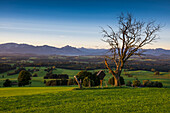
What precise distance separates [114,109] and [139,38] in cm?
1442

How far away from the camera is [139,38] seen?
20188mm

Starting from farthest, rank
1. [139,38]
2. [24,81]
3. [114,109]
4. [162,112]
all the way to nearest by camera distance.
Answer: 1. [24,81]
2. [139,38]
3. [114,109]
4. [162,112]

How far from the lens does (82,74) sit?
55.1m

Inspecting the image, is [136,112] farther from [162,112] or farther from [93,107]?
[93,107]

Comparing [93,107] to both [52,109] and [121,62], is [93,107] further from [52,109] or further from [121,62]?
[121,62]

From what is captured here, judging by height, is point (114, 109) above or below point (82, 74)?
above

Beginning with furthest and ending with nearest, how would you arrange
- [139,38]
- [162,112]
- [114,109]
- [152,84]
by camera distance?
[152,84]
[139,38]
[114,109]
[162,112]

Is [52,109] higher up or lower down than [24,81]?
higher up

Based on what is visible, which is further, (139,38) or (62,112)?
(139,38)

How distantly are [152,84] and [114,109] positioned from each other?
51.0 meters

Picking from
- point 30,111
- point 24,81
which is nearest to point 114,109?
point 30,111

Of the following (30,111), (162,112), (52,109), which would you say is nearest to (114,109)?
(162,112)

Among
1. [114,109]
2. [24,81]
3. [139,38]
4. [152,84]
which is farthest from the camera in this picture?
[152,84]

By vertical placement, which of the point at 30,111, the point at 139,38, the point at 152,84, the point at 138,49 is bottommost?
the point at 152,84
